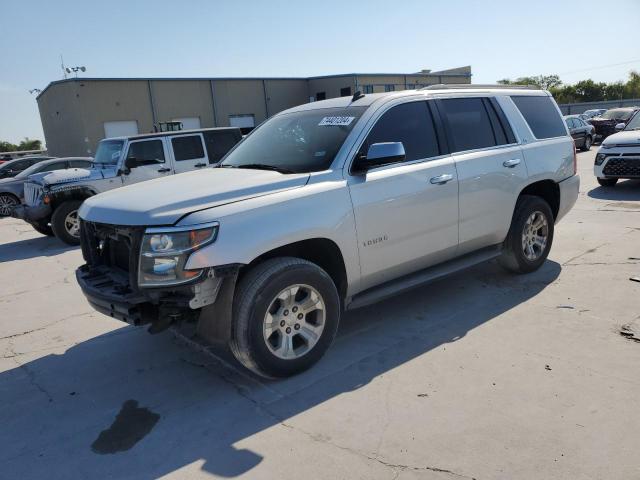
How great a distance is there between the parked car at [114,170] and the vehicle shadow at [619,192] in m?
7.72

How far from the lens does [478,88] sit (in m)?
5.13

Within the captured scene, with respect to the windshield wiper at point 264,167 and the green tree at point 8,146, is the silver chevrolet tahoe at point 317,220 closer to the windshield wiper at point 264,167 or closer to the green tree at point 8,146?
the windshield wiper at point 264,167

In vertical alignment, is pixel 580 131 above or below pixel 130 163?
below

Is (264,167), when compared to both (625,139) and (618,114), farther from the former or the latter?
(618,114)

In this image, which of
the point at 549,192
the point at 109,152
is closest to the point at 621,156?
the point at 549,192

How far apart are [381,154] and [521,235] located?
2.30 m

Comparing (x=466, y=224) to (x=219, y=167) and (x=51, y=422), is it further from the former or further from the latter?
(x=51, y=422)

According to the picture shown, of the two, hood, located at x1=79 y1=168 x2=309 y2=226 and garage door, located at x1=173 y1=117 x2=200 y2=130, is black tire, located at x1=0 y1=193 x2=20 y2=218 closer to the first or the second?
hood, located at x1=79 y1=168 x2=309 y2=226

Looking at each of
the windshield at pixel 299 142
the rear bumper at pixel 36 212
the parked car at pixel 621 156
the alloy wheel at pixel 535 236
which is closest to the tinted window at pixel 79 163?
the rear bumper at pixel 36 212

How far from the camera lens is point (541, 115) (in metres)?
5.63

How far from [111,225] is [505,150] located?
3.68 metres

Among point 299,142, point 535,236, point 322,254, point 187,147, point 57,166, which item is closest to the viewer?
point 322,254

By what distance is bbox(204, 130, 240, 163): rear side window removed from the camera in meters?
10.7

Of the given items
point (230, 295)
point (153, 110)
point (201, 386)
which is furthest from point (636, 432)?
point (153, 110)
